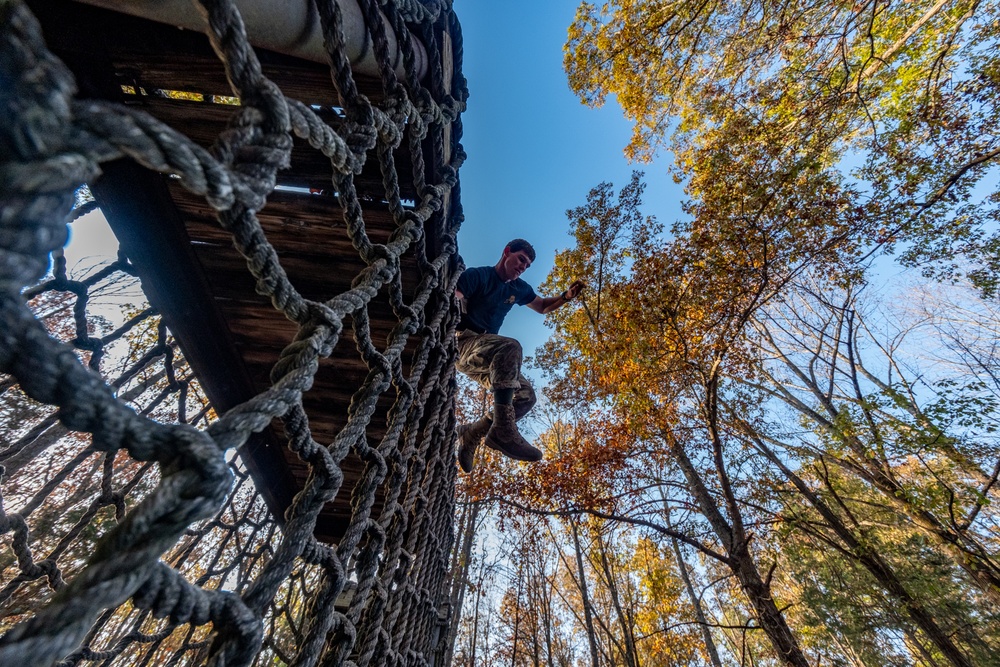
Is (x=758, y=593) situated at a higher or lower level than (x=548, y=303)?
lower

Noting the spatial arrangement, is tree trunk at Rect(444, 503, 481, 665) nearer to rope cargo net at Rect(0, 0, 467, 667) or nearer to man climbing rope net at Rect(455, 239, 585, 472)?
man climbing rope net at Rect(455, 239, 585, 472)

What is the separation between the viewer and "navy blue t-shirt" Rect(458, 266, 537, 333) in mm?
3512

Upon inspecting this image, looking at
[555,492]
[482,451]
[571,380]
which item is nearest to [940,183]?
[571,380]

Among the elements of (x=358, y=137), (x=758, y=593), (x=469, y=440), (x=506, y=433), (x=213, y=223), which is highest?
(x=469, y=440)

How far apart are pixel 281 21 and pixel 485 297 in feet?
9.30

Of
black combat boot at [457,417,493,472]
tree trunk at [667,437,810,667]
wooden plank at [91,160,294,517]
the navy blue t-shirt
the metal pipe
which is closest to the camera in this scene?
the metal pipe

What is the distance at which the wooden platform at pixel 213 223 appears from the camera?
1041 mm

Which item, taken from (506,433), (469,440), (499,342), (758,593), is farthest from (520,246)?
(758,593)

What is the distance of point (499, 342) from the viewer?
11.2 feet

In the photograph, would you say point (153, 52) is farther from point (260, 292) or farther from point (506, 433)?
point (506, 433)

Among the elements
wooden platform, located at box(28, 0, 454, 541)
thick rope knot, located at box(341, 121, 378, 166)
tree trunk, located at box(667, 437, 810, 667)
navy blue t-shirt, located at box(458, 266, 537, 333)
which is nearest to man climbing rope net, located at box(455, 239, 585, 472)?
navy blue t-shirt, located at box(458, 266, 537, 333)

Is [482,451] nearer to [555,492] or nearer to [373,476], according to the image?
[555,492]

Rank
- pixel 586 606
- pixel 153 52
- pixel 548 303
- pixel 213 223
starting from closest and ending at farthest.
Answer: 1. pixel 153 52
2. pixel 213 223
3. pixel 548 303
4. pixel 586 606

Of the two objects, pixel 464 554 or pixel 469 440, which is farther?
pixel 464 554
